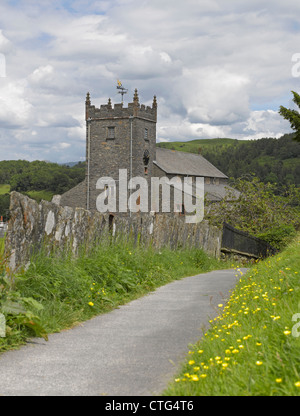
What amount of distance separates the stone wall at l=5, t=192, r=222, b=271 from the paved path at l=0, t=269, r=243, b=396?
1.47 metres

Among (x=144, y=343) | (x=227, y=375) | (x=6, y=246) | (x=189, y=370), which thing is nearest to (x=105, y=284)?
(x=6, y=246)

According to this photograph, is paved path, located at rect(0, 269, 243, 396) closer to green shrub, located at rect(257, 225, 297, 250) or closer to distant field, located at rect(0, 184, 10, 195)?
green shrub, located at rect(257, 225, 297, 250)

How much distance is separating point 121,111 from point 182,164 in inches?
667

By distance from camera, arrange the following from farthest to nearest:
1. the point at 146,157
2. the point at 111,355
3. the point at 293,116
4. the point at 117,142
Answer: the point at 146,157 → the point at 117,142 → the point at 293,116 → the point at 111,355

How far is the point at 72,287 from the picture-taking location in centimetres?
729

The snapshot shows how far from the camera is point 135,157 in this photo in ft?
193

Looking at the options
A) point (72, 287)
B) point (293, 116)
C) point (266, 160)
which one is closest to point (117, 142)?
point (293, 116)

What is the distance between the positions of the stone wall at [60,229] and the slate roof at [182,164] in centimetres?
5130

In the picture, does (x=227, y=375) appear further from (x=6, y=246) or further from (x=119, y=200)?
(x=119, y=200)

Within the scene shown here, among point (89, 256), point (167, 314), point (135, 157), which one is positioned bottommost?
point (167, 314)

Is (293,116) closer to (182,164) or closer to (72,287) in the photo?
(72,287)

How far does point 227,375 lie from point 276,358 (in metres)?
0.39

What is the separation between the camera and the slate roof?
67144mm

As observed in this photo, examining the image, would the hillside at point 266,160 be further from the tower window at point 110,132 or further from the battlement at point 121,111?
the tower window at point 110,132
